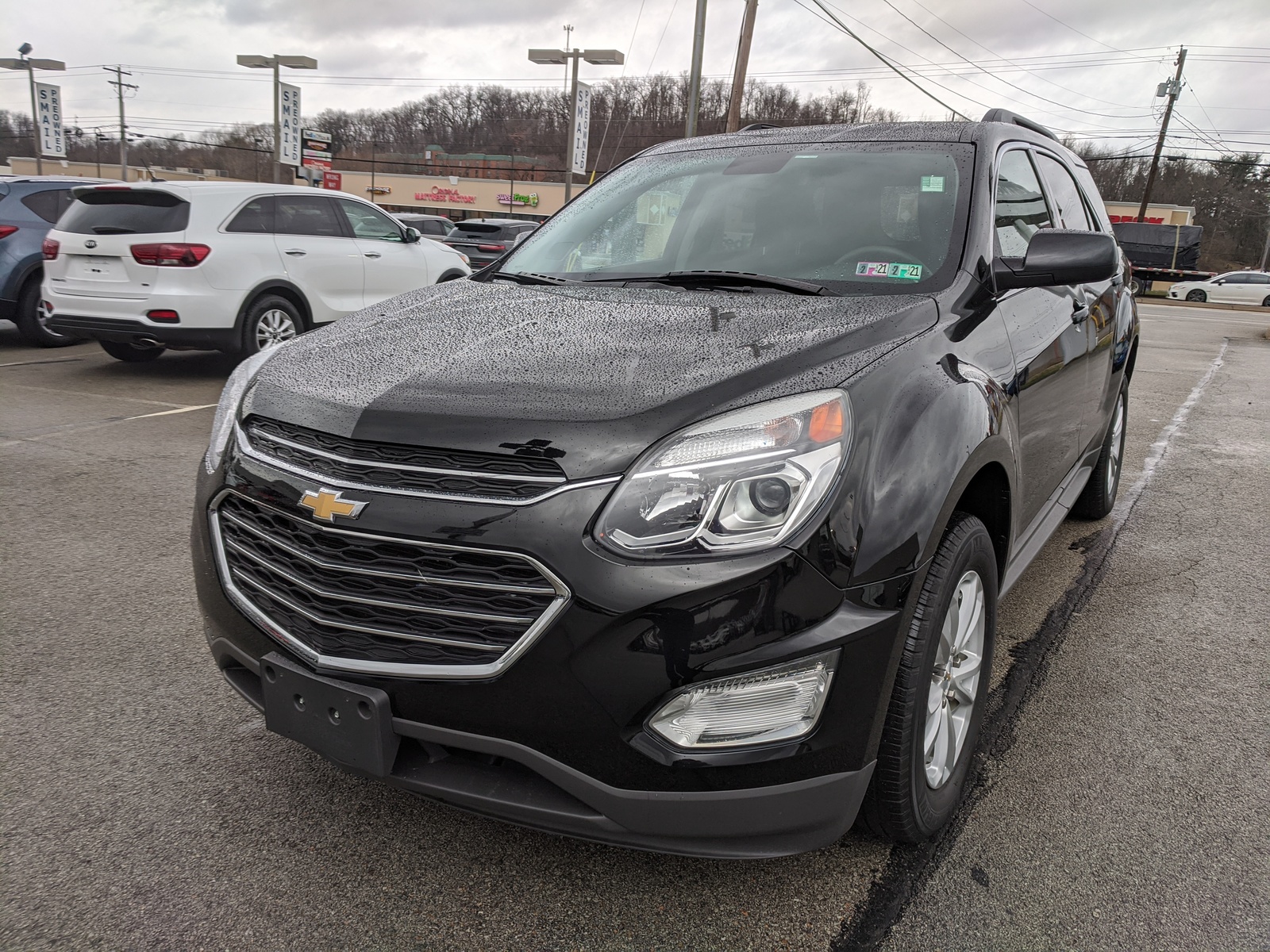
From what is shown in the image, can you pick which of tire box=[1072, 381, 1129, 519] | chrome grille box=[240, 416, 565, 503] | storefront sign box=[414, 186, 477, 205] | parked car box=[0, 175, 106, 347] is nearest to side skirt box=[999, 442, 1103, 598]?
tire box=[1072, 381, 1129, 519]

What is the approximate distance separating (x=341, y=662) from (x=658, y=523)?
0.69m

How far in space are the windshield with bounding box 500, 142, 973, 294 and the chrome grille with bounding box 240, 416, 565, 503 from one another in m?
1.25

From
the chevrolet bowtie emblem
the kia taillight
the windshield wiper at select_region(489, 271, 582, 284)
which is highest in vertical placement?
the windshield wiper at select_region(489, 271, 582, 284)

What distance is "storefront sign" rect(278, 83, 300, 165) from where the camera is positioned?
29.2m

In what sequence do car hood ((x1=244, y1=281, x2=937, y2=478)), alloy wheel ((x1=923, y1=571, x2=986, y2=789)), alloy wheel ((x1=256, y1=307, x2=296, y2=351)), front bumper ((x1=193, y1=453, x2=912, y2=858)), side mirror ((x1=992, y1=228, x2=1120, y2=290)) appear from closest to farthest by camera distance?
front bumper ((x1=193, y1=453, x2=912, y2=858))
car hood ((x1=244, y1=281, x2=937, y2=478))
alloy wheel ((x1=923, y1=571, x2=986, y2=789))
side mirror ((x1=992, y1=228, x2=1120, y2=290))
alloy wheel ((x1=256, y1=307, x2=296, y2=351))

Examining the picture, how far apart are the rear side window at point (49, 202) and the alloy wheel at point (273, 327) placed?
2866 millimetres

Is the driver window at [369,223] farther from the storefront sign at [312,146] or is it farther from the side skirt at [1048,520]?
the storefront sign at [312,146]

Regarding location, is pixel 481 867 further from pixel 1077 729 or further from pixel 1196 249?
pixel 1196 249

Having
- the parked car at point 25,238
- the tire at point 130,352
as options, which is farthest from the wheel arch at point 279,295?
the parked car at point 25,238

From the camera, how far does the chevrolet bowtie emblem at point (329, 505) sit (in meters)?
1.80

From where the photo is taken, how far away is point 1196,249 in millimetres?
40906

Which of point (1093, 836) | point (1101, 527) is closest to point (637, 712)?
point (1093, 836)

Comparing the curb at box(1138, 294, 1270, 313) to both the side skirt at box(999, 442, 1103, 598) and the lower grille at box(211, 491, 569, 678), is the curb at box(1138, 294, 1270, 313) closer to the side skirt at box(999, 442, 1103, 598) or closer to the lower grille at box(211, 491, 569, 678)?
the side skirt at box(999, 442, 1103, 598)

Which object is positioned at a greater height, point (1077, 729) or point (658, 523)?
point (658, 523)
